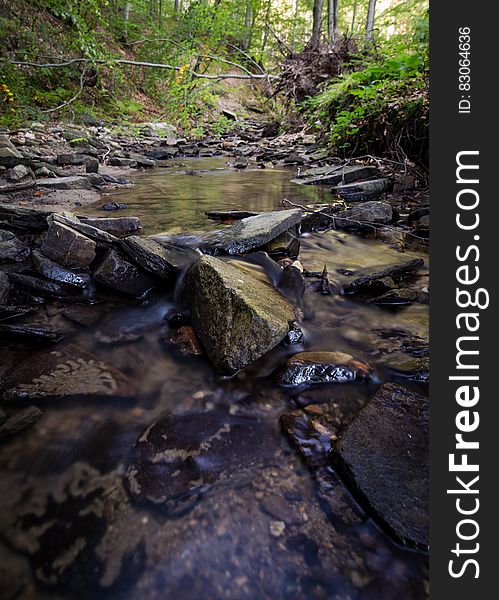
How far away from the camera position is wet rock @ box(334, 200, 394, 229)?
4.21 meters

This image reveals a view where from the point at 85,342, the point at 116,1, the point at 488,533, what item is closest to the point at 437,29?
the point at 488,533

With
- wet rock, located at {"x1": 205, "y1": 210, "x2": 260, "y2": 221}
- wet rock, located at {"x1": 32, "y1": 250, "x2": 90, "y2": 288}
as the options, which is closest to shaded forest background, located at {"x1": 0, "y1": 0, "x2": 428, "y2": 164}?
wet rock, located at {"x1": 205, "y1": 210, "x2": 260, "y2": 221}

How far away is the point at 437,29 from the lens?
102cm

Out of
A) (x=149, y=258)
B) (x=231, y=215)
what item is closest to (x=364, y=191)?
(x=231, y=215)

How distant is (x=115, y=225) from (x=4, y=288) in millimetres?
1387

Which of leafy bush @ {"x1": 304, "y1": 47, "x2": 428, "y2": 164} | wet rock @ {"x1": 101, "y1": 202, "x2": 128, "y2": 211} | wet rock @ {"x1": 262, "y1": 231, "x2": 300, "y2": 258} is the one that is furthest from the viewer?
leafy bush @ {"x1": 304, "y1": 47, "x2": 428, "y2": 164}

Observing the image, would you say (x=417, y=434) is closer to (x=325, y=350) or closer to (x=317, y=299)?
(x=325, y=350)

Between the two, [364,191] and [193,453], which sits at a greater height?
[364,191]

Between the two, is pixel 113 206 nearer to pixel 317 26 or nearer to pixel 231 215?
pixel 231 215

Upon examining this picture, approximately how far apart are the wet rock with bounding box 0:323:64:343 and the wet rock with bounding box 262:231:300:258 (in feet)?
5.77

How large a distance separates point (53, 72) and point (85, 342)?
1314cm

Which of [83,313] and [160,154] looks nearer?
[83,313]

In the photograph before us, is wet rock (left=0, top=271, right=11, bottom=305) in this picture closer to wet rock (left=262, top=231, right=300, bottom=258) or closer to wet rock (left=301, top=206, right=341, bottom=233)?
wet rock (left=262, top=231, right=300, bottom=258)

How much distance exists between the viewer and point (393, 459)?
4.12 feet
